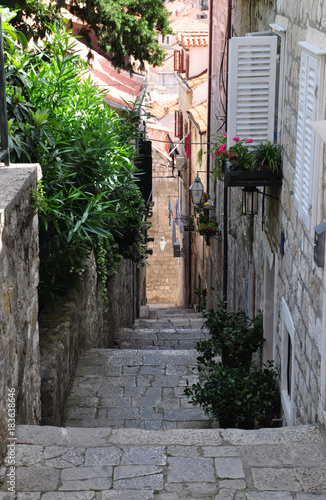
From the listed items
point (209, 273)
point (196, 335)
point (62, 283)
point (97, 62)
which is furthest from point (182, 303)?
point (62, 283)

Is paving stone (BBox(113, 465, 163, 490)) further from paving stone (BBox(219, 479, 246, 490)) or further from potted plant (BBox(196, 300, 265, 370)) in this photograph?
potted plant (BBox(196, 300, 265, 370))

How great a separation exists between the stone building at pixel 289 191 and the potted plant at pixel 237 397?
200 millimetres

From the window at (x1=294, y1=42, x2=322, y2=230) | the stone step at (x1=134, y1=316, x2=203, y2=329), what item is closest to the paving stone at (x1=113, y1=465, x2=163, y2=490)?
the window at (x1=294, y1=42, x2=322, y2=230)

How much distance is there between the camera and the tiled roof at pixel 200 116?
18336mm

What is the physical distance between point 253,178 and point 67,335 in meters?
2.71

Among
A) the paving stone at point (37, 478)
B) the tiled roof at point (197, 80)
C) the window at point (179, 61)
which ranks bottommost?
the paving stone at point (37, 478)

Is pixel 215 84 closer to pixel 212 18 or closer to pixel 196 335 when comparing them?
pixel 212 18

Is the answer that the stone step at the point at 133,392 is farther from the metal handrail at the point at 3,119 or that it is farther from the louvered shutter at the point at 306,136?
the metal handrail at the point at 3,119

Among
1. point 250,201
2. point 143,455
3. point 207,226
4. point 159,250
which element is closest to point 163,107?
point 159,250

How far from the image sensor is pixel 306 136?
4.93m

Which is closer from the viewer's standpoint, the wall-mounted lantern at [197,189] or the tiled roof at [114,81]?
the wall-mounted lantern at [197,189]

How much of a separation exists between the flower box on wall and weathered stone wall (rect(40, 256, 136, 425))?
2475mm

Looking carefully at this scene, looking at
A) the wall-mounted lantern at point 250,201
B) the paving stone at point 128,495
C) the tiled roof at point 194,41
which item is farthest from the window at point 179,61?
the paving stone at point 128,495

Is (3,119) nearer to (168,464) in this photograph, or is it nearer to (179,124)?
(168,464)
